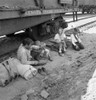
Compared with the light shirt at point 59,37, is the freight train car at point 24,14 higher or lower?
higher

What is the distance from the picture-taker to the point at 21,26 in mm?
4766

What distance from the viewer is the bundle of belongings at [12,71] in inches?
146

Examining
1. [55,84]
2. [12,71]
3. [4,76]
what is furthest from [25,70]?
[55,84]

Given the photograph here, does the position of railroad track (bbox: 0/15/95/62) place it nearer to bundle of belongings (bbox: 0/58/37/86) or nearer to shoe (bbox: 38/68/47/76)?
bundle of belongings (bbox: 0/58/37/86)

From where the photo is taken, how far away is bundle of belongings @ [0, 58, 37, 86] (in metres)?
3.70

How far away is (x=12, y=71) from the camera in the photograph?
12.9 feet

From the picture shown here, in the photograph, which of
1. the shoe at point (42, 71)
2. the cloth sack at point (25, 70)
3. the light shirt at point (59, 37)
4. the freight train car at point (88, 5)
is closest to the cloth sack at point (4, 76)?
the cloth sack at point (25, 70)

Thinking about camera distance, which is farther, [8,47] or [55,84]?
[8,47]

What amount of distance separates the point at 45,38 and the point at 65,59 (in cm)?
220

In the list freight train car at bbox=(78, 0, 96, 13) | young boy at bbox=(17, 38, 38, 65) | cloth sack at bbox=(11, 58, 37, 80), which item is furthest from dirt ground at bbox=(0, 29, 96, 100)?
freight train car at bbox=(78, 0, 96, 13)

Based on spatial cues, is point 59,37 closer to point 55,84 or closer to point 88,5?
point 55,84

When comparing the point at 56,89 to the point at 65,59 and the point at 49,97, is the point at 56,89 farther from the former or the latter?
the point at 65,59

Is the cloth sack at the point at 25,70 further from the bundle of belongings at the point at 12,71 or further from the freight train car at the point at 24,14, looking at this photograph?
the freight train car at the point at 24,14

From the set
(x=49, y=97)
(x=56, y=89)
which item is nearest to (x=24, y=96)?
(x=49, y=97)
